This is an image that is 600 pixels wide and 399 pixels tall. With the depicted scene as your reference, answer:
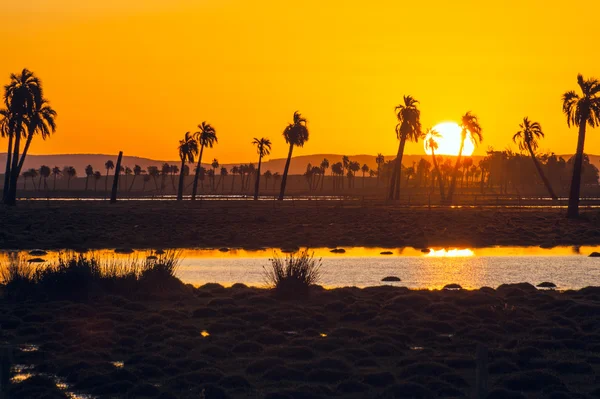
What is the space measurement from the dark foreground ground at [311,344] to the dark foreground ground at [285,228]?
3097 cm

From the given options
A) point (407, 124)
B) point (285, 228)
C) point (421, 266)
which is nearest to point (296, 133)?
point (407, 124)

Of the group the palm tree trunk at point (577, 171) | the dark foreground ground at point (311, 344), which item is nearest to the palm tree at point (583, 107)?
the palm tree trunk at point (577, 171)

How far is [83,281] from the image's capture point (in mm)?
26938

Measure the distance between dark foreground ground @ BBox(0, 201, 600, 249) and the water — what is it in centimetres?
496

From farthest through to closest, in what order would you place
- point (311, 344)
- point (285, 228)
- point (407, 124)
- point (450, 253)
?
point (407, 124) → point (285, 228) → point (450, 253) → point (311, 344)

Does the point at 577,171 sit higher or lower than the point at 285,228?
higher

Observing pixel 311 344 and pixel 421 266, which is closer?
pixel 311 344

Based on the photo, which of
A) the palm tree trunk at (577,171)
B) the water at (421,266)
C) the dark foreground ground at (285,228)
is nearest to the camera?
the water at (421,266)

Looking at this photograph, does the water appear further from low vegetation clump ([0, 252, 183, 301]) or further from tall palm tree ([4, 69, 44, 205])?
tall palm tree ([4, 69, 44, 205])

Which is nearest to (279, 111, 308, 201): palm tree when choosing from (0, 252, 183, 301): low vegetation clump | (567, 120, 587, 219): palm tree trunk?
(567, 120, 587, 219): palm tree trunk

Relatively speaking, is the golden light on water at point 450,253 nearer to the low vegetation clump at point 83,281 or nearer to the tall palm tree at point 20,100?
the low vegetation clump at point 83,281

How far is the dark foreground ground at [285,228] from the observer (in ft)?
193

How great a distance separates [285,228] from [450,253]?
18.3 metres

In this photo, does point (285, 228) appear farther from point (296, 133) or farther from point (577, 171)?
point (296, 133)
